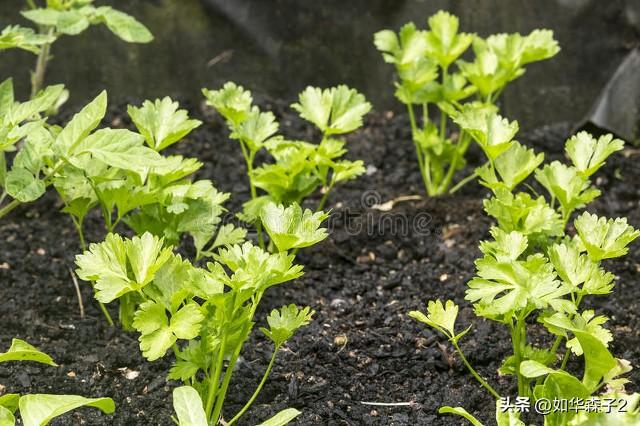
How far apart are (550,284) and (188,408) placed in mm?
636

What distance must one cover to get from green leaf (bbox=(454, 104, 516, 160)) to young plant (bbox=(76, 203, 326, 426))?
0.51 metres

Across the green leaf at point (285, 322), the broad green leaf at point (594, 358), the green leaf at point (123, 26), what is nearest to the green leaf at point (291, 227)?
the green leaf at point (285, 322)

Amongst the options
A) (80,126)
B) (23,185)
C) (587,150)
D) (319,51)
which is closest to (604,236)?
(587,150)

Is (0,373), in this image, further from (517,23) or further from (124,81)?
(517,23)

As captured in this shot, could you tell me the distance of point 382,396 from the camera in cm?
178

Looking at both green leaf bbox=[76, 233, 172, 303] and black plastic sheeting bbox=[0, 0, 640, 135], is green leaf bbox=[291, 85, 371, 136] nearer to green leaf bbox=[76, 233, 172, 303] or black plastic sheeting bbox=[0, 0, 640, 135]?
green leaf bbox=[76, 233, 172, 303]

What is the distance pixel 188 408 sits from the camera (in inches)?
54.1

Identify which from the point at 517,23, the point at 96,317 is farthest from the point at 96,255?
the point at 517,23

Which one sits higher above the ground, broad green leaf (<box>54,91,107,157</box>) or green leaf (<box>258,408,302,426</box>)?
broad green leaf (<box>54,91,107,157</box>)

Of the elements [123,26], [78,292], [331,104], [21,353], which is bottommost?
[78,292]

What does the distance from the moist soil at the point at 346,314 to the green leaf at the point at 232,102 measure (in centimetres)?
44

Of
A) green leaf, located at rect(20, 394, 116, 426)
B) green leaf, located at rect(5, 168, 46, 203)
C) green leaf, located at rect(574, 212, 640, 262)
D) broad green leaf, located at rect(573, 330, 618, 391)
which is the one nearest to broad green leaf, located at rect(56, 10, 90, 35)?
green leaf, located at rect(5, 168, 46, 203)

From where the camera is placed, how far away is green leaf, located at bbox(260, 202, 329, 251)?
1.53m

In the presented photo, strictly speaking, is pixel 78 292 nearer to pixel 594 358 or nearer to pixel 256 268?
pixel 256 268
